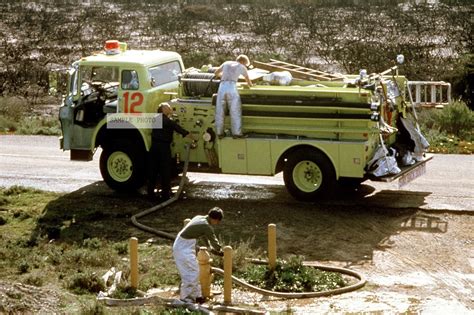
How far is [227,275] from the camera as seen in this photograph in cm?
1284

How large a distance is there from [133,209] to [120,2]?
28.4 meters

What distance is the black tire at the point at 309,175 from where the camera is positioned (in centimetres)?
1731

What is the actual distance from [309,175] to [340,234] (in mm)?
1849

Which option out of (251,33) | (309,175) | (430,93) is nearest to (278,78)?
(309,175)

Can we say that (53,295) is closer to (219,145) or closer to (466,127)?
(219,145)

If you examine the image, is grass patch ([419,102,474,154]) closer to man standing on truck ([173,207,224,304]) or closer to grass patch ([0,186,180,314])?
grass patch ([0,186,180,314])

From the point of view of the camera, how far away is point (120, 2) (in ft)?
148

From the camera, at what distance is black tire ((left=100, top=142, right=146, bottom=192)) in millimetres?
18609

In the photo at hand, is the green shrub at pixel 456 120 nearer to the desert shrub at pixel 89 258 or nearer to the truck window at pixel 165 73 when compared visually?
the truck window at pixel 165 73

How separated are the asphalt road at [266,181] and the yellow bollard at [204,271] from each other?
5.14 m

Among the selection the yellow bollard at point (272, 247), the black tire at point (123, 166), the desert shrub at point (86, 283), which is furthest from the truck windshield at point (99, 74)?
the yellow bollard at point (272, 247)

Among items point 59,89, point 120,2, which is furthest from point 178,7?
point 59,89

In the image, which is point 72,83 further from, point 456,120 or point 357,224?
point 456,120

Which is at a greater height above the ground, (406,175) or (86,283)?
(406,175)
